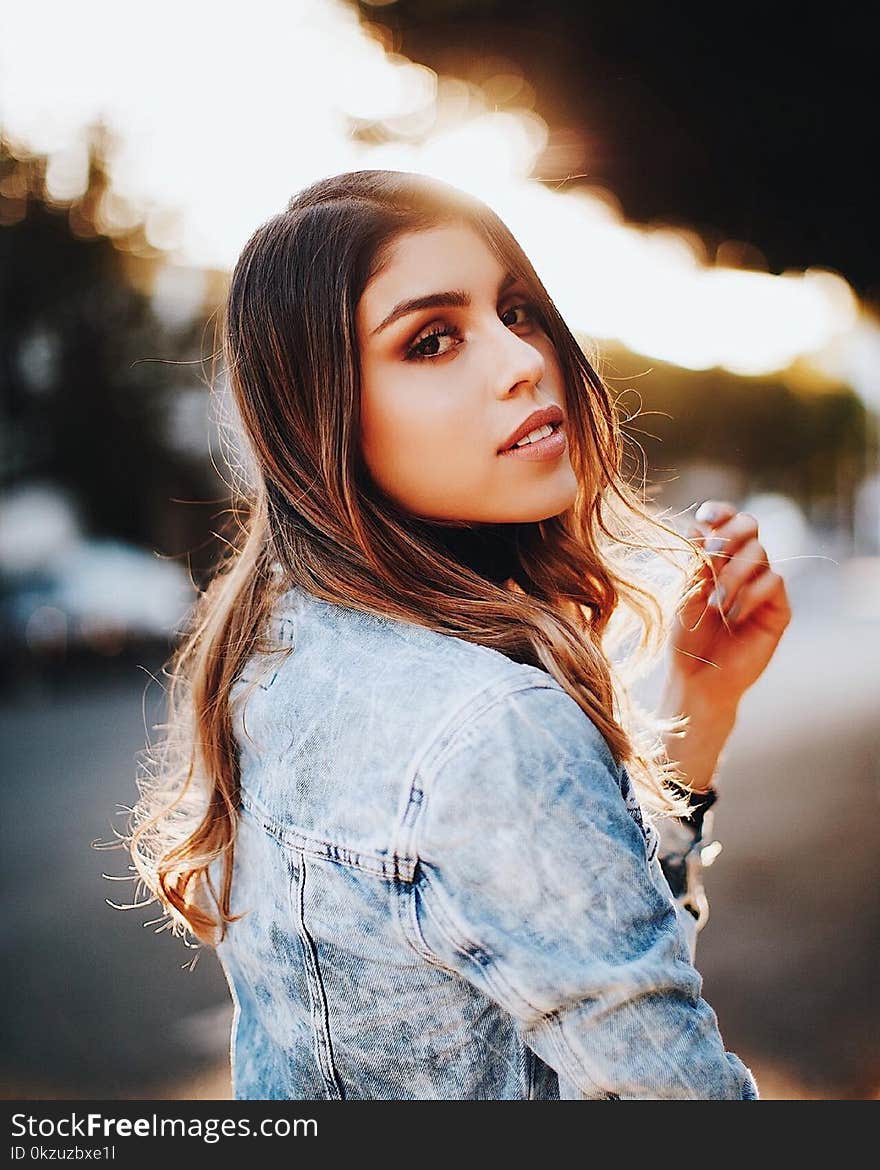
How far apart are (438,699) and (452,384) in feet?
1.39

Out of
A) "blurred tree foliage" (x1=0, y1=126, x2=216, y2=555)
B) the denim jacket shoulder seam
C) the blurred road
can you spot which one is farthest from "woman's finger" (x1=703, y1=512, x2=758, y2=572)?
"blurred tree foliage" (x1=0, y1=126, x2=216, y2=555)

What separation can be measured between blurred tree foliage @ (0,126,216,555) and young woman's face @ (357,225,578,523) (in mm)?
9408

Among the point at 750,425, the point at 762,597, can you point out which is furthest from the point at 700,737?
the point at 750,425

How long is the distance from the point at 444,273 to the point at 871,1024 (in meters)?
3.21

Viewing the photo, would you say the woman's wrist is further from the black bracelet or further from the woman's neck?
the woman's neck

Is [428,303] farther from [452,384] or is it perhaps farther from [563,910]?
[563,910]

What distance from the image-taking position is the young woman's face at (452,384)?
1.17m

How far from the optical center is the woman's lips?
118 cm

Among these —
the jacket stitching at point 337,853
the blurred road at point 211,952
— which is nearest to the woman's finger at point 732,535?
the jacket stitching at point 337,853

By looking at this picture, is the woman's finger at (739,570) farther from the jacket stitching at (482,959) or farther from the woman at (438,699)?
the jacket stitching at (482,959)

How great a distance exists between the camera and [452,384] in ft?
3.84

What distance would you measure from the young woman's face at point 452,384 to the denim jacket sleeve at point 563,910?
370 mm

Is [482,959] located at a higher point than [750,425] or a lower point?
lower

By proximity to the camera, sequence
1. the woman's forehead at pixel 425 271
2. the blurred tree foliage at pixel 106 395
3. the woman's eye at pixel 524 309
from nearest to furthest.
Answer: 1. the woman's forehead at pixel 425 271
2. the woman's eye at pixel 524 309
3. the blurred tree foliage at pixel 106 395
